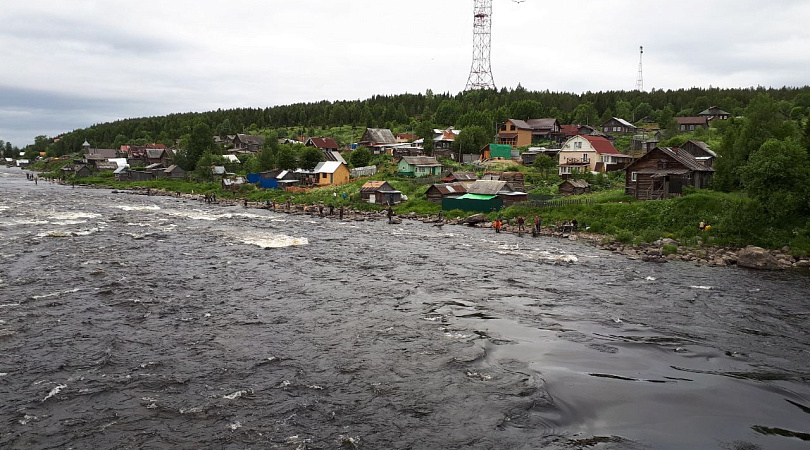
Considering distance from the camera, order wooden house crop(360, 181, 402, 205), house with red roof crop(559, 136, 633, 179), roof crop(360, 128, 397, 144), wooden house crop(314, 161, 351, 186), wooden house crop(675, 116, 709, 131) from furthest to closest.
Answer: roof crop(360, 128, 397, 144), wooden house crop(675, 116, 709, 131), wooden house crop(314, 161, 351, 186), house with red roof crop(559, 136, 633, 179), wooden house crop(360, 181, 402, 205)

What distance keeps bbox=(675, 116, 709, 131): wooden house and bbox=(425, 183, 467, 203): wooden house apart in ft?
183

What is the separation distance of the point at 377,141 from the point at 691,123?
5429 cm

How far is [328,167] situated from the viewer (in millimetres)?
71188

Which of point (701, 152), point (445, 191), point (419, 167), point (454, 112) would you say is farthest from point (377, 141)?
point (701, 152)

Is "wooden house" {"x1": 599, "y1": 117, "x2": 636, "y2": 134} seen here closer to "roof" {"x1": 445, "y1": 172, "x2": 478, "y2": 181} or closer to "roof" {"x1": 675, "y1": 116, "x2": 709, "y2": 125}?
"roof" {"x1": 675, "y1": 116, "x2": 709, "y2": 125}

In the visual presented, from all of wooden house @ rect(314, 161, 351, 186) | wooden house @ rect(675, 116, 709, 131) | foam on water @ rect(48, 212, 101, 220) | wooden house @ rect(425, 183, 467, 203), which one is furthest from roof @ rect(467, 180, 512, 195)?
wooden house @ rect(675, 116, 709, 131)

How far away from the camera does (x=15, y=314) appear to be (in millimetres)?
17812

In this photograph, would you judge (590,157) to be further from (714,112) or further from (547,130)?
(714,112)

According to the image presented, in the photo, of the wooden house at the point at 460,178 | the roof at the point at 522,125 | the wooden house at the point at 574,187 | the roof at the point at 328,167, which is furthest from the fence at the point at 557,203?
the roof at the point at 522,125

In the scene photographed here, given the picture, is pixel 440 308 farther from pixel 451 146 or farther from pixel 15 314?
pixel 451 146

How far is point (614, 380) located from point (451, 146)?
72.7m

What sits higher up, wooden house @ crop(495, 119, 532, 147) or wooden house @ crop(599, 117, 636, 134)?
wooden house @ crop(599, 117, 636, 134)

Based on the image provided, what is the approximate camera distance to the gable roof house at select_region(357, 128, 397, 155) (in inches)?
3556

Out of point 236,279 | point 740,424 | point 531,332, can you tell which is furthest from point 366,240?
point 740,424
